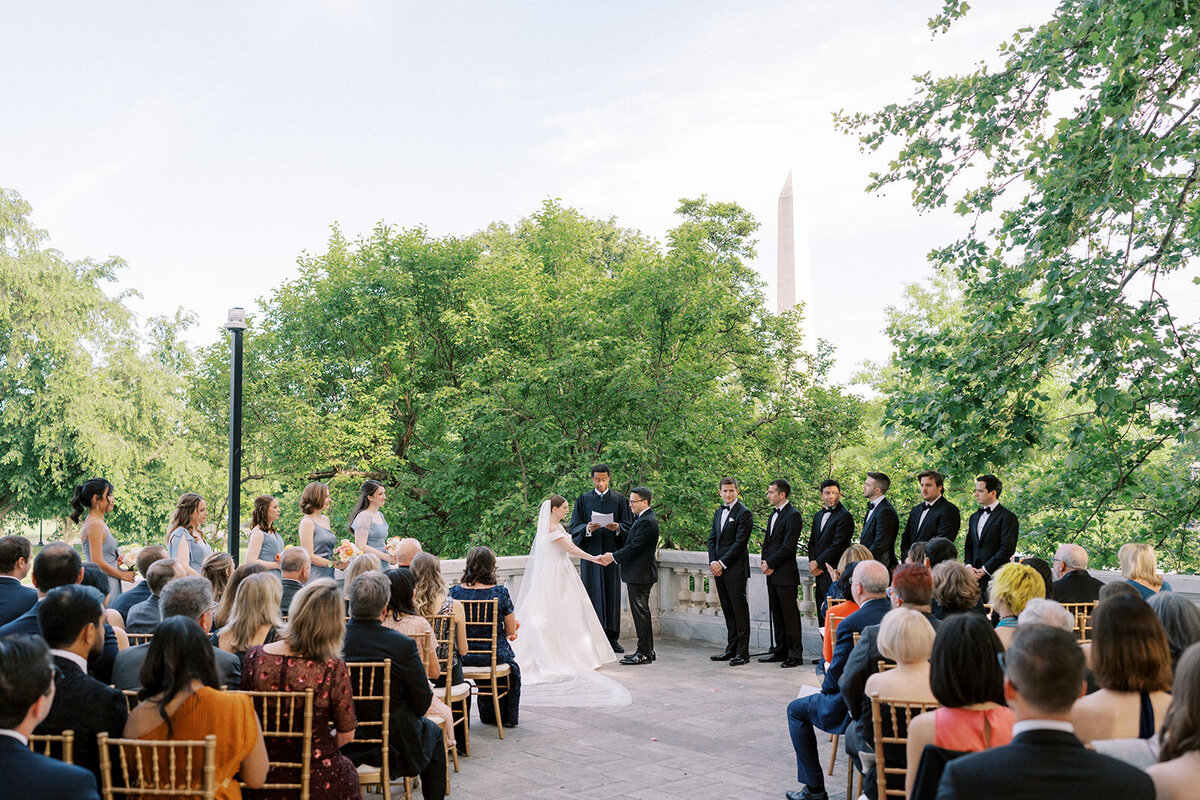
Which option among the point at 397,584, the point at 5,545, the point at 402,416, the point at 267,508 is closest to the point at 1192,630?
the point at 397,584

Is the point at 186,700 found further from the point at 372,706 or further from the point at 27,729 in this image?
the point at 372,706

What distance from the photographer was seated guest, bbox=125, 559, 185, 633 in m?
5.43

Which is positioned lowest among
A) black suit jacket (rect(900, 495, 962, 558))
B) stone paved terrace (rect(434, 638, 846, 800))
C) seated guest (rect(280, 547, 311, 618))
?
stone paved terrace (rect(434, 638, 846, 800))

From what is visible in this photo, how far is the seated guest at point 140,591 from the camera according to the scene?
5836 millimetres

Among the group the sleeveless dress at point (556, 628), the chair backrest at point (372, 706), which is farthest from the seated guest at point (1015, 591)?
the sleeveless dress at point (556, 628)

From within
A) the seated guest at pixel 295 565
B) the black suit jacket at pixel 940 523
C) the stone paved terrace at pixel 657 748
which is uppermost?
the black suit jacket at pixel 940 523

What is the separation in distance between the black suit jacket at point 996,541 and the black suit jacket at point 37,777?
24.2 ft

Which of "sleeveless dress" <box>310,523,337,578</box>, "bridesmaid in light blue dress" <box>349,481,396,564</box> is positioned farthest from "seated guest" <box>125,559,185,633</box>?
"bridesmaid in light blue dress" <box>349,481,396,564</box>

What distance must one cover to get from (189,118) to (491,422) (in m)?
17.5

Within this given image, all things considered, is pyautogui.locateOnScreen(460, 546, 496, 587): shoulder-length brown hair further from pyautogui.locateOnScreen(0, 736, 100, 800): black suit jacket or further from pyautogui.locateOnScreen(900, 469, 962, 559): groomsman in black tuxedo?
pyautogui.locateOnScreen(0, 736, 100, 800): black suit jacket

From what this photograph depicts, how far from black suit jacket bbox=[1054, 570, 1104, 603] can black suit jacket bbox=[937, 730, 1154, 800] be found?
4.71m

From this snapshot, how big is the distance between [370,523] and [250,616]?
429cm

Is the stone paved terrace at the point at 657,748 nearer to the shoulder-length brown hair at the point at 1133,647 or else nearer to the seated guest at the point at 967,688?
the seated guest at the point at 967,688

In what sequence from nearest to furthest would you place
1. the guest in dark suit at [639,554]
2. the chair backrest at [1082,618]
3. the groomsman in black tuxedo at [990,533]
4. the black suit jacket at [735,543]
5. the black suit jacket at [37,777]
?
the black suit jacket at [37,777] → the chair backrest at [1082,618] → the groomsman in black tuxedo at [990,533] → the black suit jacket at [735,543] → the guest in dark suit at [639,554]
